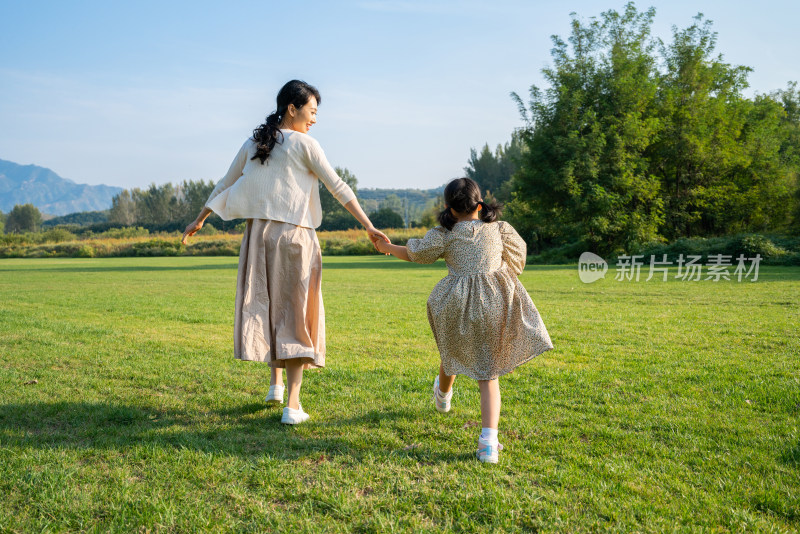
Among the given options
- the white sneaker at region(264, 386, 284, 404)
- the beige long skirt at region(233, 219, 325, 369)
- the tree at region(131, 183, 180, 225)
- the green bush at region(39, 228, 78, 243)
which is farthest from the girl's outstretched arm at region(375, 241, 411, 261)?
the tree at region(131, 183, 180, 225)

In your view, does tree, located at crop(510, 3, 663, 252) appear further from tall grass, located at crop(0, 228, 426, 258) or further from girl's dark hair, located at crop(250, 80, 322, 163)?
girl's dark hair, located at crop(250, 80, 322, 163)

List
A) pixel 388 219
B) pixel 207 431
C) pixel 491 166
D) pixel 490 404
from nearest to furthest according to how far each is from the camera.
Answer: pixel 490 404 → pixel 207 431 → pixel 388 219 → pixel 491 166

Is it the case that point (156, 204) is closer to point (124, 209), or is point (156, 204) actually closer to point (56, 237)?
point (124, 209)

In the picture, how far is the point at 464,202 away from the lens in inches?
127

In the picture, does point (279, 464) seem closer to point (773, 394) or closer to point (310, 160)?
point (310, 160)

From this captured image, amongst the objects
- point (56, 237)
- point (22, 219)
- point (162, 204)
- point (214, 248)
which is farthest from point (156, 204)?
point (214, 248)

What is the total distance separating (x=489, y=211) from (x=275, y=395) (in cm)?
206

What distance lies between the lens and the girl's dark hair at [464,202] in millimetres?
3213

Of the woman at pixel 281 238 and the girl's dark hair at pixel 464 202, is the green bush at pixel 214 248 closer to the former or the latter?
the woman at pixel 281 238

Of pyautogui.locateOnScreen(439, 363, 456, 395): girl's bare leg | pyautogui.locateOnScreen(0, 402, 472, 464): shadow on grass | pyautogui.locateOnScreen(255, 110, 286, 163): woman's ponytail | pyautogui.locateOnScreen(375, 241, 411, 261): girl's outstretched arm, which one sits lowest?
pyautogui.locateOnScreen(0, 402, 472, 464): shadow on grass

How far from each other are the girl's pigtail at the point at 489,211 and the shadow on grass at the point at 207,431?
4.41 ft

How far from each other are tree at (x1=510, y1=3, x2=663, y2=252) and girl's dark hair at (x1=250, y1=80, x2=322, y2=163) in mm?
22724

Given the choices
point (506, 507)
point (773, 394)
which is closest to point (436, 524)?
point (506, 507)

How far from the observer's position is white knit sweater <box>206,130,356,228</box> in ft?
11.6
